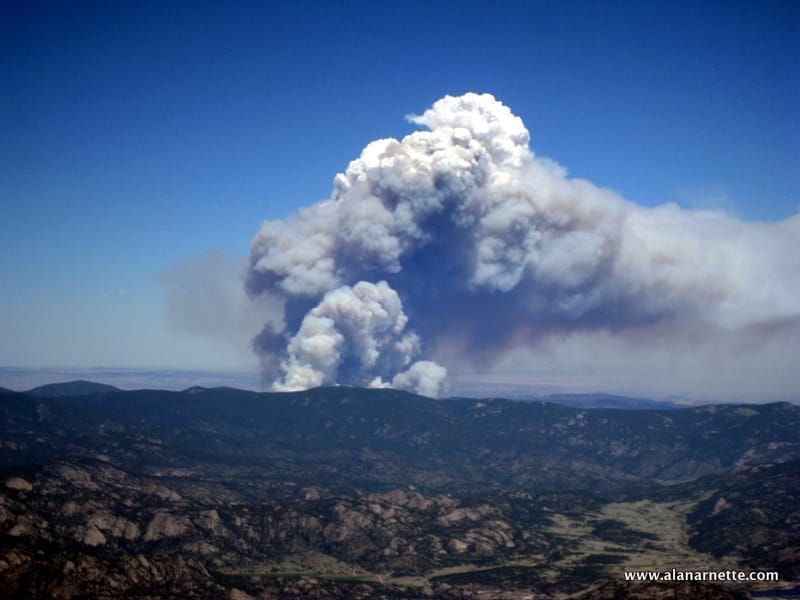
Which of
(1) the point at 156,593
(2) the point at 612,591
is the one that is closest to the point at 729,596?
(2) the point at 612,591

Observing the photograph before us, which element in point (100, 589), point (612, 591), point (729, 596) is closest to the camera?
point (729, 596)

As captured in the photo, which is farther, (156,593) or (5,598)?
(156,593)

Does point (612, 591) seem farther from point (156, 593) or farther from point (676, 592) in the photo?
point (156, 593)

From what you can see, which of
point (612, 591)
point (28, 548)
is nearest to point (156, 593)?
point (28, 548)

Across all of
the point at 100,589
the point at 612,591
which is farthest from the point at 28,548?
the point at 612,591

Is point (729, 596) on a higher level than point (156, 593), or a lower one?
higher

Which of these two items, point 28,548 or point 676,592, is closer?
point 676,592

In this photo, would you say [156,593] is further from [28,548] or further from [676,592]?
[676,592]

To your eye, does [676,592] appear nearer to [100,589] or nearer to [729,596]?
[729,596]

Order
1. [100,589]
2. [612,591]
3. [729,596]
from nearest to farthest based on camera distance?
[729,596], [612,591], [100,589]
